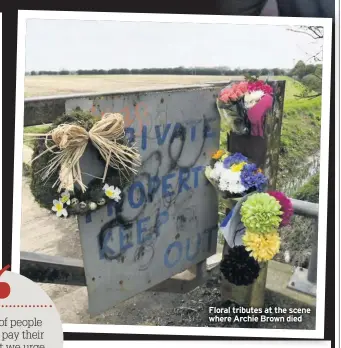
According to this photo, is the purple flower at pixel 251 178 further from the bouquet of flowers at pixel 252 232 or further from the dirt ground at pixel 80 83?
the dirt ground at pixel 80 83

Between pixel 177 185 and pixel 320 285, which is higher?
pixel 177 185

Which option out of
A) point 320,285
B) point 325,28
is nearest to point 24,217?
point 320,285

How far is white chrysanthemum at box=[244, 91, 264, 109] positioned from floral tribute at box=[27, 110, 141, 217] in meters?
0.41

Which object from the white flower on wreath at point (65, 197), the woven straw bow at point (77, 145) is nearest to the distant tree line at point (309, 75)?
the woven straw bow at point (77, 145)

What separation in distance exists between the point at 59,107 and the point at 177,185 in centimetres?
46

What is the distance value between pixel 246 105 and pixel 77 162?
562mm

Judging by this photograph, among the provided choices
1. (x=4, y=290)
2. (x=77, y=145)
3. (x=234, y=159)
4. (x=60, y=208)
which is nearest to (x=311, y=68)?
(x=234, y=159)

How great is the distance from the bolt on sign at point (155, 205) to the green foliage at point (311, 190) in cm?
30

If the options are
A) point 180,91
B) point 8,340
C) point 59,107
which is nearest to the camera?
point 8,340

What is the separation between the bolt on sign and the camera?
1.57m

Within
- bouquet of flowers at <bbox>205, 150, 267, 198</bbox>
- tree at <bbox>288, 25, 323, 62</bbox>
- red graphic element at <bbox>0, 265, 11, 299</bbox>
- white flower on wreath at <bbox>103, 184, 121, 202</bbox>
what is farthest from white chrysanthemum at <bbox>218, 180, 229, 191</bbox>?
red graphic element at <bbox>0, 265, 11, 299</bbox>

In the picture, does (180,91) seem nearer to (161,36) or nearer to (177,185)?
(161,36)

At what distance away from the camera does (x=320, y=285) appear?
166cm

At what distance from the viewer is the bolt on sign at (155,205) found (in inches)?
61.9
